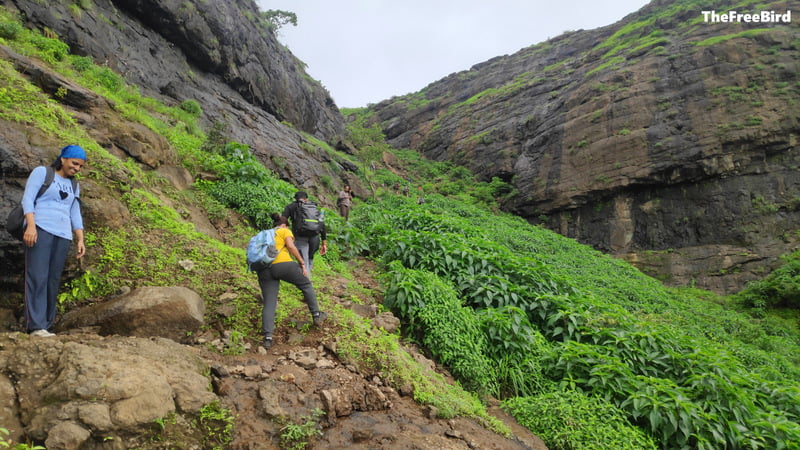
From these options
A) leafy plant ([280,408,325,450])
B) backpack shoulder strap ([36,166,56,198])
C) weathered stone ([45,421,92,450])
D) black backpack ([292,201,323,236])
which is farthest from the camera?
black backpack ([292,201,323,236])

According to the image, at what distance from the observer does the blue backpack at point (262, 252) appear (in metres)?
4.01

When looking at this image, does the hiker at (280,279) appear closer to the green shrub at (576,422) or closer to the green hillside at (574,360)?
the green hillside at (574,360)

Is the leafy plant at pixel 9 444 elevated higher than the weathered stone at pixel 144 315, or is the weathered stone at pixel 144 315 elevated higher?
the weathered stone at pixel 144 315

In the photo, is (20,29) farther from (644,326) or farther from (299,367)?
(644,326)

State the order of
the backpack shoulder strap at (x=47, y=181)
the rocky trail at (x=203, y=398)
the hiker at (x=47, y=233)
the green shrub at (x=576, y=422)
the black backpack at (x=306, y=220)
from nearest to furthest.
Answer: the rocky trail at (x=203, y=398)
the hiker at (x=47, y=233)
the backpack shoulder strap at (x=47, y=181)
the green shrub at (x=576, y=422)
the black backpack at (x=306, y=220)

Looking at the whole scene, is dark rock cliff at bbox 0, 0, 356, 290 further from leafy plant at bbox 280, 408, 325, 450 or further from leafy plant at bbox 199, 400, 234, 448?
leafy plant at bbox 280, 408, 325, 450

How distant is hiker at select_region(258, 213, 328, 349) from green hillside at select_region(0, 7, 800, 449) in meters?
0.31

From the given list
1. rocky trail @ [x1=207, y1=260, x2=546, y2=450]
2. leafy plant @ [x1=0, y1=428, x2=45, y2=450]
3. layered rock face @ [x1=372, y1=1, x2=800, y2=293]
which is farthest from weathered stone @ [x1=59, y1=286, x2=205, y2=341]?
layered rock face @ [x1=372, y1=1, x2=800, y2=293]

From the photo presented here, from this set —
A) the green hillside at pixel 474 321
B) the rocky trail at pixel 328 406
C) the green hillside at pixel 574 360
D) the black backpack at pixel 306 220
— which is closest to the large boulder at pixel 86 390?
the rocky trail at pixel 328 406

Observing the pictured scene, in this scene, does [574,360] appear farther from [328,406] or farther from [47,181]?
[47,181]

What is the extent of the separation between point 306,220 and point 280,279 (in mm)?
1439

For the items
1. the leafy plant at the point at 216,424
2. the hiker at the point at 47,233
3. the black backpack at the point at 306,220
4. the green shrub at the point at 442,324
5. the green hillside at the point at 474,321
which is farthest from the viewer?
the black backpack at the point at 306,220

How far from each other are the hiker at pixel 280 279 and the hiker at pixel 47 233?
5.72 feet

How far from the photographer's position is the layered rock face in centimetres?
1593
